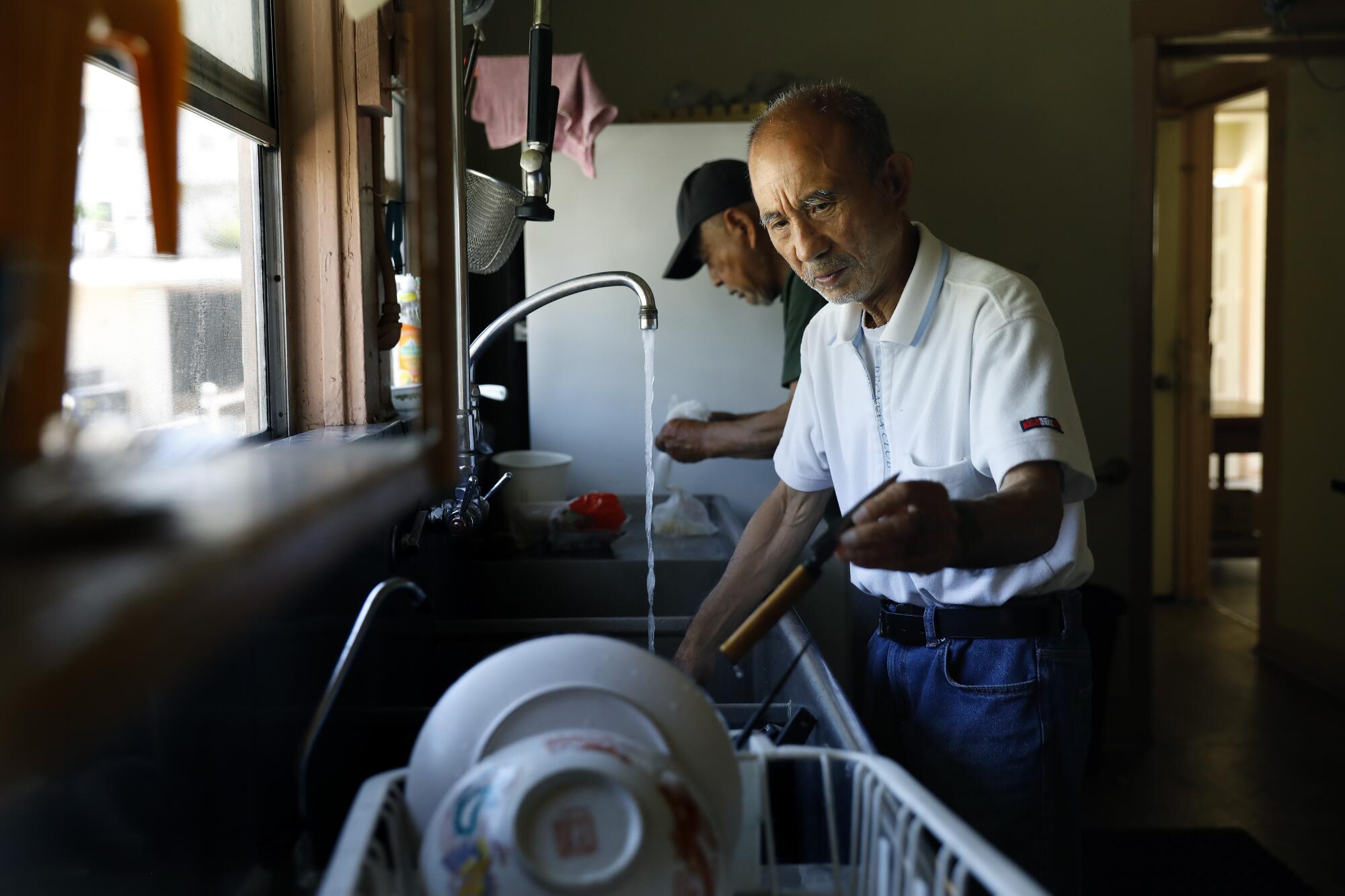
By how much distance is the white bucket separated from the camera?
7.82 feet

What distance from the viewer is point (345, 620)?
1256 millimetres

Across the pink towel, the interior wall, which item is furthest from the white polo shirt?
the interior wall

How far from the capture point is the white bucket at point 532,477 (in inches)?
93.8

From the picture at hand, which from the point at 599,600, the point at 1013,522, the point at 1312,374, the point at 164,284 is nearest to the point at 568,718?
the point at 1013,522

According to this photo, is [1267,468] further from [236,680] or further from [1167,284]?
[236,680]

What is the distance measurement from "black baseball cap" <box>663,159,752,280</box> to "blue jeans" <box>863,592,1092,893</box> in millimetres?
1335

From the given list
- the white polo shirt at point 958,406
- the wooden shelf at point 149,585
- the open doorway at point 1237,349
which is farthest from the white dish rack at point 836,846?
the open doorway at point 1237,349

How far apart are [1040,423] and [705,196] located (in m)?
1.39

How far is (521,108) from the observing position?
2551 mm

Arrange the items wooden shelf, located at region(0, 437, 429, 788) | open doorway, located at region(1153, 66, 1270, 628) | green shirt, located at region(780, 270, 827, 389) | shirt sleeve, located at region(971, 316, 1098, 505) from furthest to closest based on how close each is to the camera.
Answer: open doorway, located at region(1153, 66, 1270, 628) → green shirt, located at region(780, 270, 827, 389) → shirt sleeve, located at region(971, 316, 1098, 505) → wooden shelf, located at region(0, 437, 429, 788)

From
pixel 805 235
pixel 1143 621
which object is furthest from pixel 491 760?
pixel 1143 621

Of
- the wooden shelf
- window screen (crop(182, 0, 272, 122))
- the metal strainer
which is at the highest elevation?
window screen (crop(182, 0, 272, 122))

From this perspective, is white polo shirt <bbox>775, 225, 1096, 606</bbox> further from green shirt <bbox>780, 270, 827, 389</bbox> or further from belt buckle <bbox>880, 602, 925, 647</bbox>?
green shirt <bbox>780, 270, 827, 389</bbox>

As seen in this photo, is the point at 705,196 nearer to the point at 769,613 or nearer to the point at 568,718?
the point at 769,613
